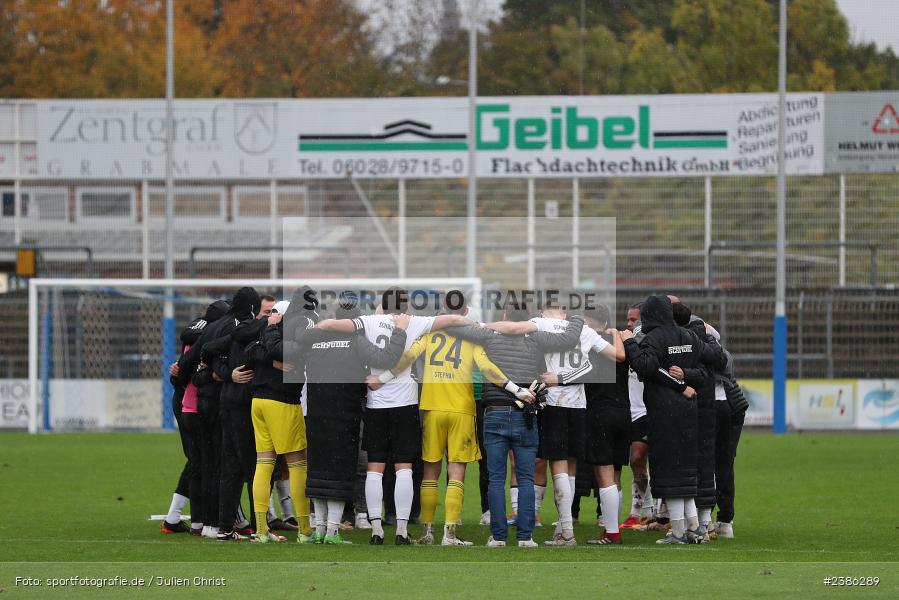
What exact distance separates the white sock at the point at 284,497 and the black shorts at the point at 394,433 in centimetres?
158

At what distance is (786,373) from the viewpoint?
24.9 m

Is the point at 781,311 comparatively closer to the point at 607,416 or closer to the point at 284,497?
the point at 607,416

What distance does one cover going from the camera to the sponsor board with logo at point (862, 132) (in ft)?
100

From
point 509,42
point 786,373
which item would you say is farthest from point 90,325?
point 509,42

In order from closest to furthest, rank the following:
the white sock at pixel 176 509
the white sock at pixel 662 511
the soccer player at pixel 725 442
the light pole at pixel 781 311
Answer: the soccer player at pixel 725 442 < the white sock at pixel 176 509 < the white sock at pixel 662 511 < the light pole at pixel 781 311

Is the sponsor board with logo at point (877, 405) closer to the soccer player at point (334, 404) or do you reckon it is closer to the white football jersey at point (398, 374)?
the white football jersey at point (398, 374)

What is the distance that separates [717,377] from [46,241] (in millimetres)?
23694

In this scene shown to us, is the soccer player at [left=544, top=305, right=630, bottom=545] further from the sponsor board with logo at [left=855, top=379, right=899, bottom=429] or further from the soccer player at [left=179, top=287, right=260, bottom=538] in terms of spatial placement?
the sponsor board with logo at [left=855, top=379, right=899, bottom=429]

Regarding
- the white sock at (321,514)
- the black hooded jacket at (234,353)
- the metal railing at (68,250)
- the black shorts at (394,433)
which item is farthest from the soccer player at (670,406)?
the metal railing at (68,250)

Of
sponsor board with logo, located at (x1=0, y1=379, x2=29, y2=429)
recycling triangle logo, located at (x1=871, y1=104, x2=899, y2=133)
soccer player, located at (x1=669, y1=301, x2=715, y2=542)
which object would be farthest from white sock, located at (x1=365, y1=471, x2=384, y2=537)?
recycling triangle logo, located at (x1=871, y1=104, x2=899, y2=133)

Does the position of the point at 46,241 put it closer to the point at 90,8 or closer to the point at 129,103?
the point at 129,103

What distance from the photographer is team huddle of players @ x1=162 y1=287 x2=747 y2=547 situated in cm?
1088

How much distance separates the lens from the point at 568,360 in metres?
11.0

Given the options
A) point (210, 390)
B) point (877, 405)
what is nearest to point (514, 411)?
point (210, 390)
